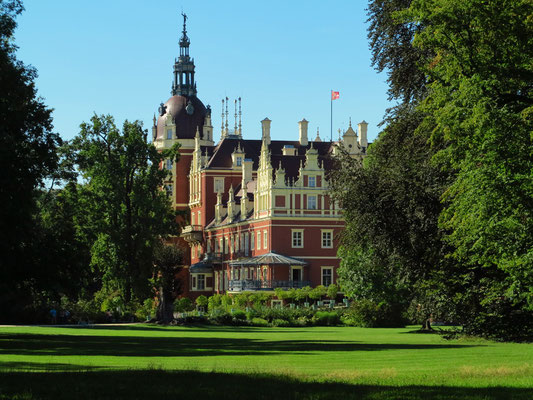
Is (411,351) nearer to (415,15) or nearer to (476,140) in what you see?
(476,140)

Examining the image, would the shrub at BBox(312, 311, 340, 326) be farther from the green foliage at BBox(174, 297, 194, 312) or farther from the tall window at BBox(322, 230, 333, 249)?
the tall window at BBox(322, 230, 333, 249)

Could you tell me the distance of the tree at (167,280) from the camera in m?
54.6

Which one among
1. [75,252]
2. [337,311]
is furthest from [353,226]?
[337,311]

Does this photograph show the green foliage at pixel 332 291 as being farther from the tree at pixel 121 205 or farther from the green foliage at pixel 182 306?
the tree at pixel 121 205

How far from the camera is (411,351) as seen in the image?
28.0 metres

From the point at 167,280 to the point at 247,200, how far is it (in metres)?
36.7

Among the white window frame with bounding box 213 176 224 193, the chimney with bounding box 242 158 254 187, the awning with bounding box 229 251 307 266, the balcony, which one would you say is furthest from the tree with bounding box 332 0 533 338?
the balcony

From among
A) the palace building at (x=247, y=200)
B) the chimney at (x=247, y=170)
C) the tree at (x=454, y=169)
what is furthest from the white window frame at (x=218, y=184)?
the tree at (x=454, y=169)

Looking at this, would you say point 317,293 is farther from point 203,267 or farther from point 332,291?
point 203,267

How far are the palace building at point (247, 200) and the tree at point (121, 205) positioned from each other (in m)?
13.5

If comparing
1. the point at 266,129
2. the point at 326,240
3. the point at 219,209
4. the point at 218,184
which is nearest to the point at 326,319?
the point at 326,240

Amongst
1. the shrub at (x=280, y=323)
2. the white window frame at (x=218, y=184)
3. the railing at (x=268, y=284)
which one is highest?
the white window frame at (x=218, y=184)

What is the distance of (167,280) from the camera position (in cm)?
5538

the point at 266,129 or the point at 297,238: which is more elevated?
the point at 266,129
